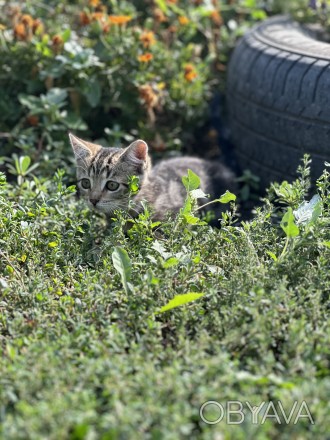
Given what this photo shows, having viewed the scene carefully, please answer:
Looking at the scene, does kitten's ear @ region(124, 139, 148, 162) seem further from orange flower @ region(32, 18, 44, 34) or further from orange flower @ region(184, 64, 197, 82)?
orange flower @ region(32, 18, 44, 34)

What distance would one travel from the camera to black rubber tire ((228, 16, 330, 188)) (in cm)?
438

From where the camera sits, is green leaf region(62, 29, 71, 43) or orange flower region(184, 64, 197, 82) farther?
orange flower region(184, 64, 197, 82)

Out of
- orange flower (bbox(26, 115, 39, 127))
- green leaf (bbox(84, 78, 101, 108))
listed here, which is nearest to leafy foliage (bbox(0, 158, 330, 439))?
orange flower (bbox(26, 115, 39, 127))

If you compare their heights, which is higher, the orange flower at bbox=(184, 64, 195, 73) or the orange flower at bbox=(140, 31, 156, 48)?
the orange flower at bbox=(140, 31, 156, 48)

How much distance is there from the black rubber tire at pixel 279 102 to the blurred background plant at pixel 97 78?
0.55m

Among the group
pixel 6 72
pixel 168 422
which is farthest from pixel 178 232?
pixel 6 72

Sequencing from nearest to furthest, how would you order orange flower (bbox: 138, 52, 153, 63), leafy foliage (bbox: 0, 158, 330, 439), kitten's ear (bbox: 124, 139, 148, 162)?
leafy foliage (bbox: 0, 158, 330, 439)
kitten's ear (bbox: 124, 139, 148, 162)
orange flower (bbox: 138, 52, 153, 63)

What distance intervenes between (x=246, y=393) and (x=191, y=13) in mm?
4477

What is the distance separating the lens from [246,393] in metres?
2.48

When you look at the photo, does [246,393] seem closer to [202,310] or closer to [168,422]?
[168,422]

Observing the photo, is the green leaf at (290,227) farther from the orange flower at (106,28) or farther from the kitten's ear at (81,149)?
the orange flower at (106,28)

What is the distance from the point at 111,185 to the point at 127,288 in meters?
1.18

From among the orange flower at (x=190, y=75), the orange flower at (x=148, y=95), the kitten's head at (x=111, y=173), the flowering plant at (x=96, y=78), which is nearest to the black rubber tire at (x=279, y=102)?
the orange flower at (x=190, y=75)

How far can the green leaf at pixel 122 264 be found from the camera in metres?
3.27
